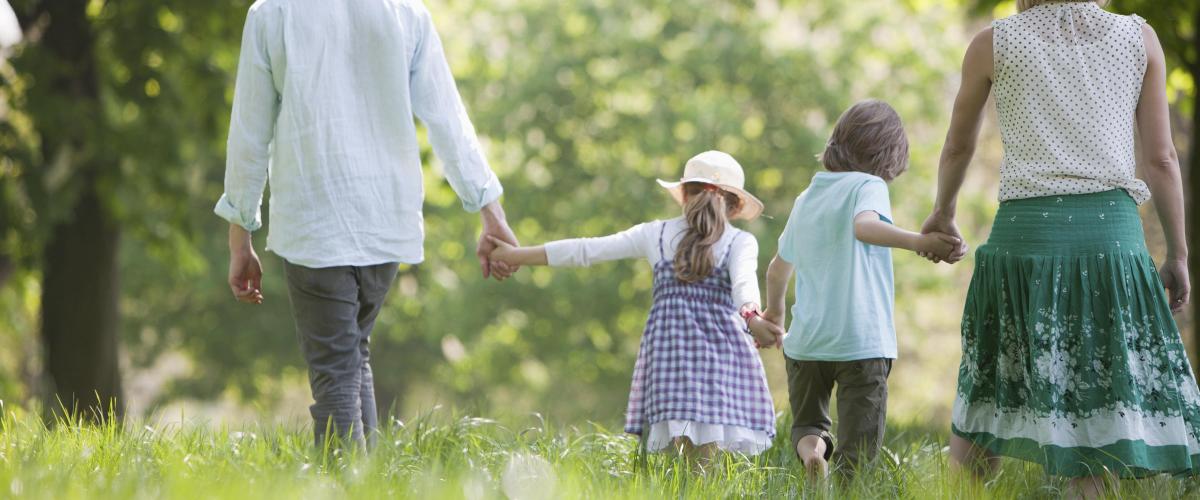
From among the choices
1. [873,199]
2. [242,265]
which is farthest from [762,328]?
[242,265]

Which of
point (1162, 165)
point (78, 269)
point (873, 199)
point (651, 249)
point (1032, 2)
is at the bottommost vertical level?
point (78, 269)

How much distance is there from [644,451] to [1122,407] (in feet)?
4.64

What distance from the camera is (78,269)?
29.9ft

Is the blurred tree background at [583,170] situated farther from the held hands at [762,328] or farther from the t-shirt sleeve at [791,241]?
the held hands at [762,328]

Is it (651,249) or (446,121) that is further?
(651,249)

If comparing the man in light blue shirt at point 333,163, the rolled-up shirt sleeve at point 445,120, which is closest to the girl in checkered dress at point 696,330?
the rolled-up shirt sleeve at point 445,120

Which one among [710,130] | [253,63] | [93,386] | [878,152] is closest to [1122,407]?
[878,152]

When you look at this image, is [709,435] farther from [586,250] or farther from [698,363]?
[586,250]

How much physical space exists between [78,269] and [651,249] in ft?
19.9

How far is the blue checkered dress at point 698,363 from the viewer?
441 cm

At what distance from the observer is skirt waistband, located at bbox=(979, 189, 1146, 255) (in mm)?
3625

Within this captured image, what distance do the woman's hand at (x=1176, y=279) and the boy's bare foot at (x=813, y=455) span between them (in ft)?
3.93

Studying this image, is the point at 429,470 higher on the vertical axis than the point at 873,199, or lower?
lower

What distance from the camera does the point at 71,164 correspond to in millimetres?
8984
